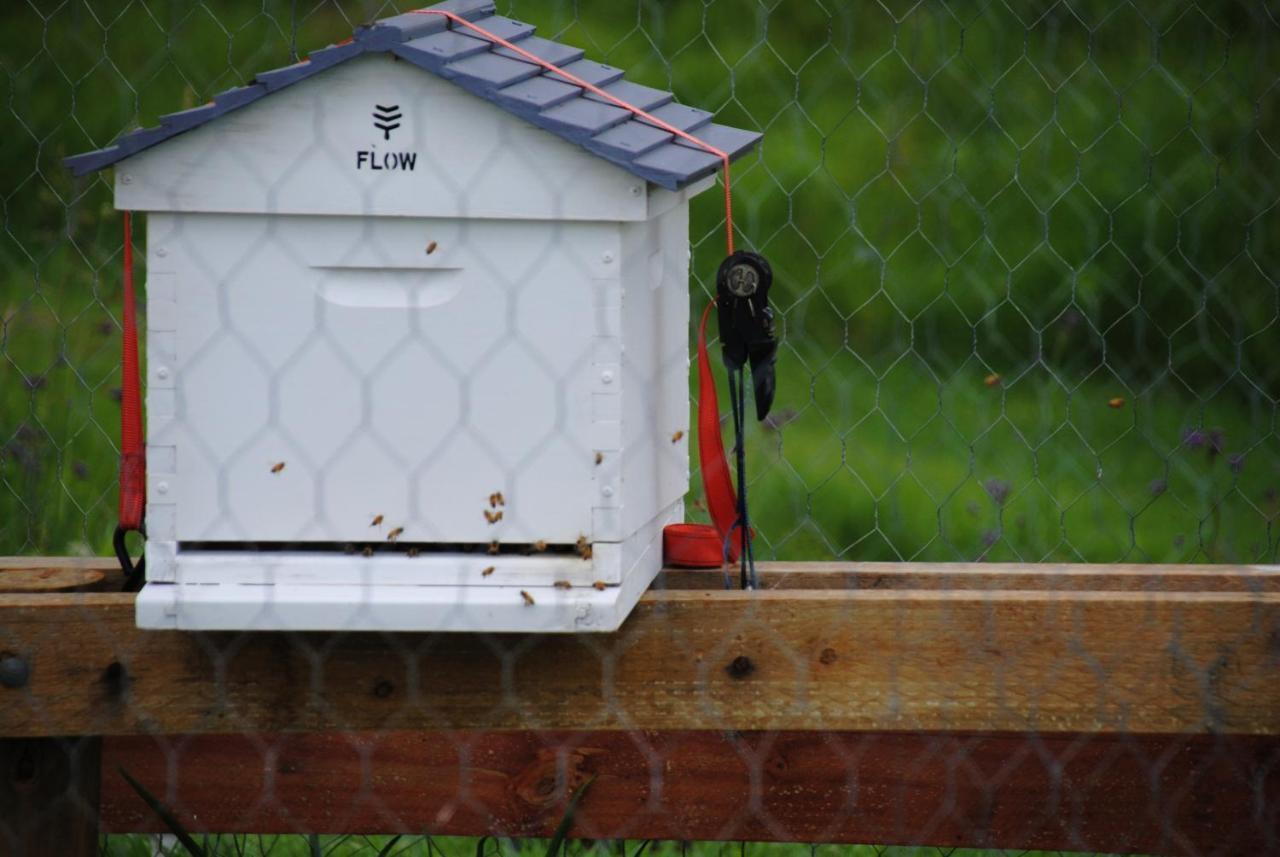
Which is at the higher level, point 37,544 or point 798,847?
point 37,544

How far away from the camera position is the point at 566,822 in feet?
5.54

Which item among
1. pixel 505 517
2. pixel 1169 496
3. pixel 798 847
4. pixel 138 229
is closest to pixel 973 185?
pixel 1169 496

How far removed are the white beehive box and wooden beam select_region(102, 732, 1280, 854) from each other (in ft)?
1.65

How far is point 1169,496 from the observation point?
125 inches

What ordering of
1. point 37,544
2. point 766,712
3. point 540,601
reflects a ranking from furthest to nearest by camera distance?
point 37,544 < point 766,712 < point 540,601

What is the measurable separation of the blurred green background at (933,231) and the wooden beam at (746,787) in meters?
1.23

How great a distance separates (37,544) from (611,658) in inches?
68.4

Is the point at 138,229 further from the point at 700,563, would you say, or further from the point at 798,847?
the point at 700,563

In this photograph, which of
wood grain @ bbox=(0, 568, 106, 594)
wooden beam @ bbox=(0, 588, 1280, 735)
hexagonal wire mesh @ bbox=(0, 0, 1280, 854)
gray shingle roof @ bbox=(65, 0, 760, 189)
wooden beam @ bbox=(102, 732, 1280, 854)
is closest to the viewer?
gray shingle roof @ bbox=(65, 0, 760, 189)

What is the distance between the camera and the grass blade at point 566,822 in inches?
65.6

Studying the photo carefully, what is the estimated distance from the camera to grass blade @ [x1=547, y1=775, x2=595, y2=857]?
5.47 feet

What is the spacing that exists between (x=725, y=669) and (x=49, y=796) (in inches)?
27.5

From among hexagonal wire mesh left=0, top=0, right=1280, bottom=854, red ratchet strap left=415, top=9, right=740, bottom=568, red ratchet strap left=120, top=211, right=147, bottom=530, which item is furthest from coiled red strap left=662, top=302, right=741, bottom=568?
hexagonal wire mesh left=0, top=0, right=1280, bottom=854

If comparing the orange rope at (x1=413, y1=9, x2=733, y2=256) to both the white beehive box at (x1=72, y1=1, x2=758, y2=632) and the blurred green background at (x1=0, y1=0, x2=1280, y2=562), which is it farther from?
the blurred green background at (x1=0, y1=0, x2=1280, y2=562)
